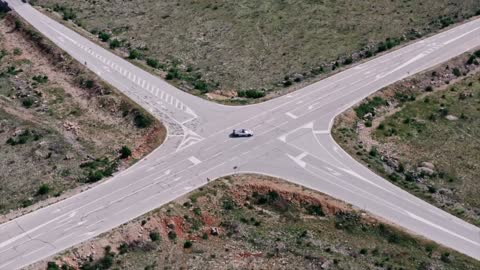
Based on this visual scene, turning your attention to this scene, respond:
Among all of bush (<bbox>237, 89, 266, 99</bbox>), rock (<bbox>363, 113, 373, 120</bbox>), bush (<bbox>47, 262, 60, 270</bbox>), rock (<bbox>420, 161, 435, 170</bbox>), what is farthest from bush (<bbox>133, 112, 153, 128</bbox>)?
rock (<bbox>420, 161, 435, 170</bbox>)

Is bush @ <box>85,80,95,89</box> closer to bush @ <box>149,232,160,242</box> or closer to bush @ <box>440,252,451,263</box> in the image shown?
bush @ <box>149,232,160,242</box>

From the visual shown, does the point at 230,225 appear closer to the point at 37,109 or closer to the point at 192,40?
the point at 37,109

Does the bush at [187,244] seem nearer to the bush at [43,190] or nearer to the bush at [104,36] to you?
the bush at [43,190]

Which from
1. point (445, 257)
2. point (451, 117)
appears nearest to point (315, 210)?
point (445, 257)

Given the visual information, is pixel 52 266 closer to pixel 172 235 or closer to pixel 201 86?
pixel 172 235

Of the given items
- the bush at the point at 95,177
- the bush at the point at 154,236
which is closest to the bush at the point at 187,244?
the bush at the point at 154,236

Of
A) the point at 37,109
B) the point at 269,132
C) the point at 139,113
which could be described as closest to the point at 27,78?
the point at 37,109
